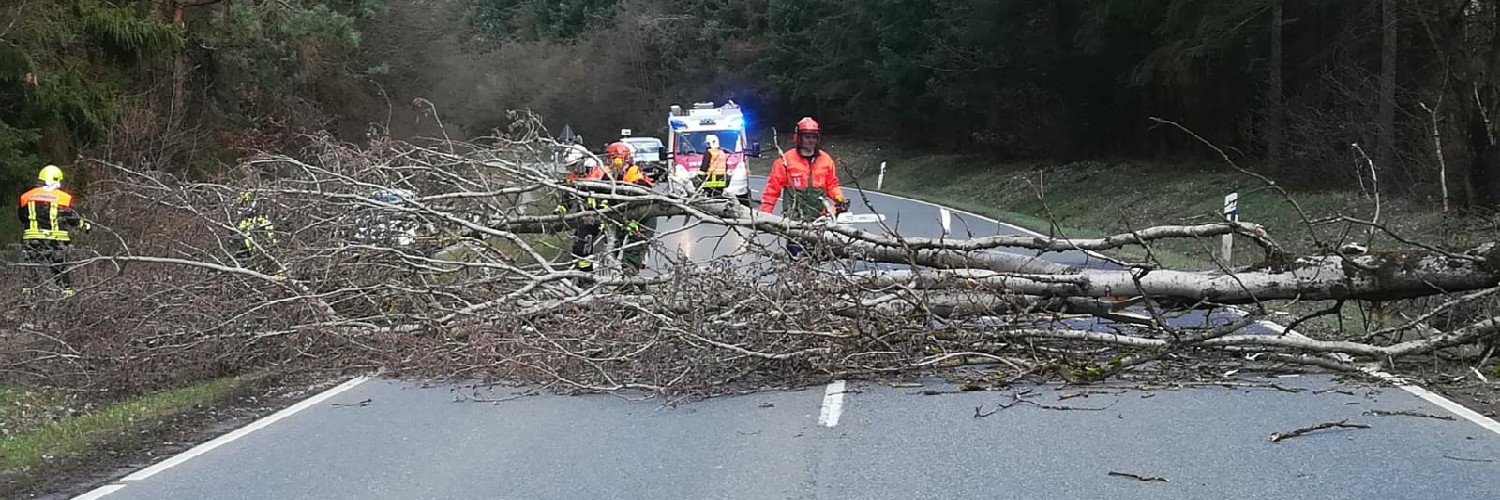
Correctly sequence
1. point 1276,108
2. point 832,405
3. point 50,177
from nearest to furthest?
point 832,405, point 50,177, point 1276,108

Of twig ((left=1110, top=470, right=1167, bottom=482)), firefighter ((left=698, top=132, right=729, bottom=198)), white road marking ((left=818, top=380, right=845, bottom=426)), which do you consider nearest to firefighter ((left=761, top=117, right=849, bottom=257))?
firefighter ((left=698, top=132, right=729, bottom=198))

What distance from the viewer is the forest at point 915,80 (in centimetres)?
1856

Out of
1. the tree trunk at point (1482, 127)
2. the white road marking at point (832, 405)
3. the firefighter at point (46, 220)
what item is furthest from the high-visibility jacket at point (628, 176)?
the tree trunk at point (1482, 127)

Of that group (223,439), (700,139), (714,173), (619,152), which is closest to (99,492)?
(223,439)

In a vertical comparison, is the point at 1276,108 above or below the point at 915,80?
above

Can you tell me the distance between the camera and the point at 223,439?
8125mm

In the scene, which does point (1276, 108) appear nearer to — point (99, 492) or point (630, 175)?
point (630, 175)

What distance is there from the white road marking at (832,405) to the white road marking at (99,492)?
3.69 m

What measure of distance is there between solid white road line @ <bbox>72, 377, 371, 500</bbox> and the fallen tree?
0.62 metres

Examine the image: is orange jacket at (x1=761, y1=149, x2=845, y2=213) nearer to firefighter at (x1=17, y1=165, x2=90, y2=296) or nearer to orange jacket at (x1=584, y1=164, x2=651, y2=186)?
orange jacket at (x1=584, y1=164, x2=651, y2=186)

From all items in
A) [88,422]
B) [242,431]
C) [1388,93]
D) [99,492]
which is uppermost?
[1388,93]

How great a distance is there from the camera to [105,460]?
300 inches

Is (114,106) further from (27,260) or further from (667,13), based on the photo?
(667,13)

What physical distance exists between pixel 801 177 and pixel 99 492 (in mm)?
6960
